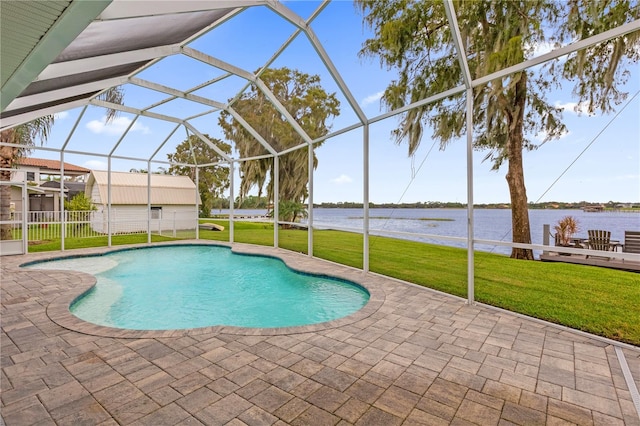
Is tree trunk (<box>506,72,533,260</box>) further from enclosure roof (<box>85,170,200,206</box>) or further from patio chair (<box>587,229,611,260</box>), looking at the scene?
enclosure roof (<box>85,170,200,206</box>)

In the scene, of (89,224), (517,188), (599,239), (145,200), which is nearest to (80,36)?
(599,239)

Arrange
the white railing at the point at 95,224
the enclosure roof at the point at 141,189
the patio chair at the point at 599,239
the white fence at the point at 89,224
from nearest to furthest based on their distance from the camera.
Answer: the patio chair at the point at 599,239 < the white fence at the point at 89,224 < the white railing at the point at 95,224 < the enclosure roof at the point at 141,189

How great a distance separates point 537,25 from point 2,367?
8708mm

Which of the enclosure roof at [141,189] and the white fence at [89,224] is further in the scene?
the enclosure roof at [141,189]

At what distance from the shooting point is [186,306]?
18.7ft

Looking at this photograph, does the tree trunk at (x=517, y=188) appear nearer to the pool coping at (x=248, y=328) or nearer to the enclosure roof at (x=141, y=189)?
the pool coping at (x=248, y=328)

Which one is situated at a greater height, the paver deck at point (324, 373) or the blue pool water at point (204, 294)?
the paver deck at point (324, 373)

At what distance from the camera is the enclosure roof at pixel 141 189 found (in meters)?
16.4

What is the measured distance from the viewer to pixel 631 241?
4961mm

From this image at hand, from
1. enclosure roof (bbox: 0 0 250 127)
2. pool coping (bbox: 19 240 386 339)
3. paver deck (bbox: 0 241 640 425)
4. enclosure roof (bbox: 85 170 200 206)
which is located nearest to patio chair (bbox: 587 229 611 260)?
paver deck (bbox: 0 241 640 425)

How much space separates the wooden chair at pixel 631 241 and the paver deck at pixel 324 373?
2.37m

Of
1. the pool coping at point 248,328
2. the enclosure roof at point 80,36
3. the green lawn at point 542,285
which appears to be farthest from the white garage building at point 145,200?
the enclosure roof at point 80,36

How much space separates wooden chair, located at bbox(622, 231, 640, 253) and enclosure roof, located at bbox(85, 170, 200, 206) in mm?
18583

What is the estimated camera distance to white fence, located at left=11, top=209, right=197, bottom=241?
1073cm
